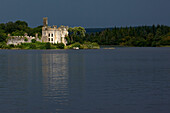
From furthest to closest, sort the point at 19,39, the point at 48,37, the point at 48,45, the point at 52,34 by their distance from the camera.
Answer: the point at 52,34
the point at 48,37
the point at 48,45
the point at 19,39

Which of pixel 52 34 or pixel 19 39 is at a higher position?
pixel 52 34

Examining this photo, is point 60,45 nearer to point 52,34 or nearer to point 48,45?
point 48,45

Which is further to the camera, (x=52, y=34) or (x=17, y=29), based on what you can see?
(x=17, y=29)

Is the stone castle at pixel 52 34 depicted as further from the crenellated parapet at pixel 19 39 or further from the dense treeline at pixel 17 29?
the dense treeline at pixel 17 29

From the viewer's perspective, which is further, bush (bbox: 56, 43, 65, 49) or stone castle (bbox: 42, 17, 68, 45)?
stone castle (bbox: 42, 17, 68, 45)

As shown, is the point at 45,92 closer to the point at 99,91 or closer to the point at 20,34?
the point at 99,91

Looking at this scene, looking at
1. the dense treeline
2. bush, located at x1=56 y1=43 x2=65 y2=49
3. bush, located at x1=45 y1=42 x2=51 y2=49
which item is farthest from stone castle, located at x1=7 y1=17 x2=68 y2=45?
the dense treeline

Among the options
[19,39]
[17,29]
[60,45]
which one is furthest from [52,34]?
[17,29]

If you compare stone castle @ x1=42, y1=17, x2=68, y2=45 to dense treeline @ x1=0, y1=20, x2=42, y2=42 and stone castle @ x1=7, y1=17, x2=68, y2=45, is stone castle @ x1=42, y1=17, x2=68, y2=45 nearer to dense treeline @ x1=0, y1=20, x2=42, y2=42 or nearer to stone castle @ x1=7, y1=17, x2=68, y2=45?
stone castle @ x1=7, y1=17, x2=68, y2=45

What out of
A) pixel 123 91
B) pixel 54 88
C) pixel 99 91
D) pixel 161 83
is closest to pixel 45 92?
pixel 54 88

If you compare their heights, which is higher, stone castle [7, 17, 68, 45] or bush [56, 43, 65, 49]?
stone castle [7, 17, 68, 45]

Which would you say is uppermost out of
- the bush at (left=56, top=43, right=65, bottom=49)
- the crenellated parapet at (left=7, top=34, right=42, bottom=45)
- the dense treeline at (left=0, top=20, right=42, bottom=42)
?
the dense treeline at (left=0, top=20, right=42, bottom=42)

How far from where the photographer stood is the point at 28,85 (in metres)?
31.1

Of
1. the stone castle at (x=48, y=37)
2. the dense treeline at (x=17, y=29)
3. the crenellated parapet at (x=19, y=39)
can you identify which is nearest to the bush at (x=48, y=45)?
the stone castle at (x=48, y=37)
